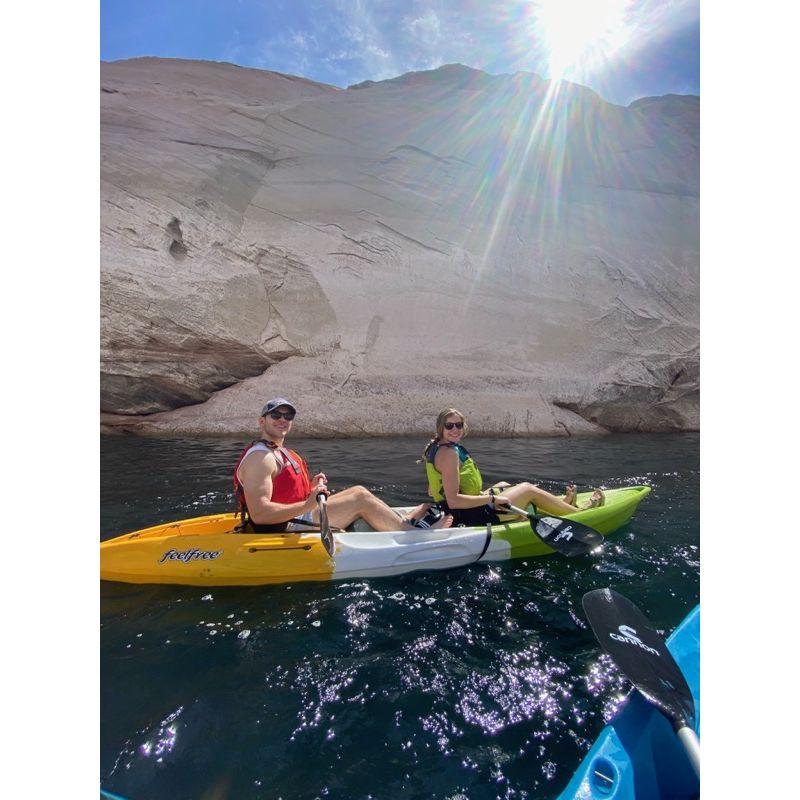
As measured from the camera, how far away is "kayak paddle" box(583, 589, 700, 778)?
1.75 m

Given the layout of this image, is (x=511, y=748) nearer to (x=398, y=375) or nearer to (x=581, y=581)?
(x=581, y=581)

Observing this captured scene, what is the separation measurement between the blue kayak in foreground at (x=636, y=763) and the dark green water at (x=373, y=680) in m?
0.40

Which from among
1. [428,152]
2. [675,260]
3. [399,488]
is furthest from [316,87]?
[399,488]

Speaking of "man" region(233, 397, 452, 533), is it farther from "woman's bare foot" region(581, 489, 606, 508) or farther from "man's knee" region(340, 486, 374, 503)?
"woman's bare foot" region(581, 489, 606, 508)

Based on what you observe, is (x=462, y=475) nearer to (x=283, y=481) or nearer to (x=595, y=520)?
(x=595, y=520)

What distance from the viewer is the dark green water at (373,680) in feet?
6.59

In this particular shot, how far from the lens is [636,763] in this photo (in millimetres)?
1704

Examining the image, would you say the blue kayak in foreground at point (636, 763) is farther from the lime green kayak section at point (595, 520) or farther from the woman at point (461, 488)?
the woman at point (461, 488)

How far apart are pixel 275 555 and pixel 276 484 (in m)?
0.54

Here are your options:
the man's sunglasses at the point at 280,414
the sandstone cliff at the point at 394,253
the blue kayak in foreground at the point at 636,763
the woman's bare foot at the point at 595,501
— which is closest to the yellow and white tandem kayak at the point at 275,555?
the man's sunglasses at the point at 280,414

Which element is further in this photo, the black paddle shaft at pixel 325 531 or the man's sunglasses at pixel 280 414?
the man's sunglasses at pixel 280 414

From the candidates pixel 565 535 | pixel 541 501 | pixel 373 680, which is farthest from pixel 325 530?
pixel 541 501

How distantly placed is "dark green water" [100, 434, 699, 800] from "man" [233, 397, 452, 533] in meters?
0.58

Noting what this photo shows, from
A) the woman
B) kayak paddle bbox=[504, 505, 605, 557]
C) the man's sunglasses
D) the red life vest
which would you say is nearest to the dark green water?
kayak paddle bbox=[504, 505, 605, 557]
